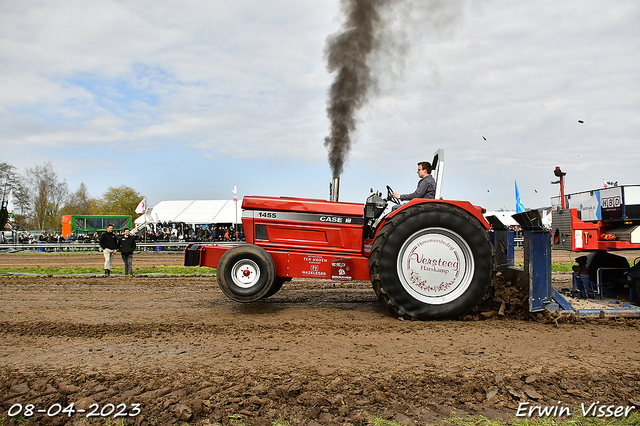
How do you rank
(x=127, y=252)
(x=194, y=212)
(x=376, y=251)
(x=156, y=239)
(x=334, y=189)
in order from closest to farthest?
(x=376, y=251) → (x=334, y=189) → (x=127, y=252) → (x=156, y=239) → (x=194, y=212)

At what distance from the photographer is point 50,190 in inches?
2322

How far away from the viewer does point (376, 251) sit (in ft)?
16.7

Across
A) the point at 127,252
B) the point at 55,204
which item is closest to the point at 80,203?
the point at 55,204

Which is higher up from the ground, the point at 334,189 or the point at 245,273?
the point at 334,189

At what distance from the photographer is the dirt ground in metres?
3.01

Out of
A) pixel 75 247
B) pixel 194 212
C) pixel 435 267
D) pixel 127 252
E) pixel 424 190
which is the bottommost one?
pixel 75 247

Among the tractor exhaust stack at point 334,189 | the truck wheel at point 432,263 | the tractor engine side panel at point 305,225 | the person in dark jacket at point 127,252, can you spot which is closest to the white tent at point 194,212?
the person in dark jacket at point 127,252

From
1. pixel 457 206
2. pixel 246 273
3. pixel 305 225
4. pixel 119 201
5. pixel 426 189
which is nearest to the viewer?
pixel 457 206

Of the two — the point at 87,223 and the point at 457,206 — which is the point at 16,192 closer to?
the point at 87,223

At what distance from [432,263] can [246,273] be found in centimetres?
219

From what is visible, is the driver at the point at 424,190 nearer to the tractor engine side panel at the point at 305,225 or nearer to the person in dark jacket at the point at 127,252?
the tractor engine side panel at the point at 305,225

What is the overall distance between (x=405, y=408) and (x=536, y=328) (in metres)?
2.53

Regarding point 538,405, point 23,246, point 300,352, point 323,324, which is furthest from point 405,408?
point 23,246

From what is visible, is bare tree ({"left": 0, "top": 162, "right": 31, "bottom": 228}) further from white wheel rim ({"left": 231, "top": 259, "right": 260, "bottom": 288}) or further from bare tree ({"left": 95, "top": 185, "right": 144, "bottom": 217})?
white wheel rim ({"left": 231, "top": 259, "right": 260, "bottom": 288})
